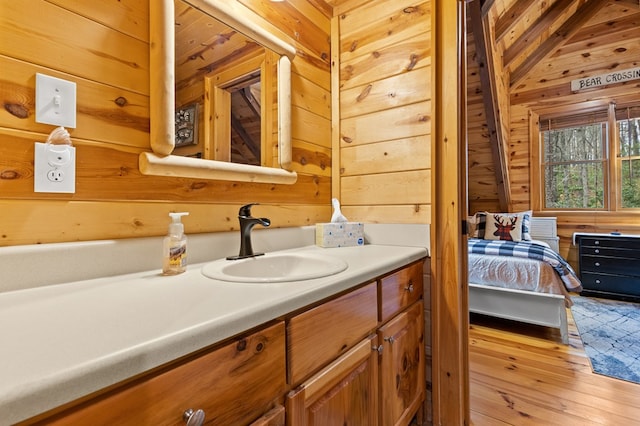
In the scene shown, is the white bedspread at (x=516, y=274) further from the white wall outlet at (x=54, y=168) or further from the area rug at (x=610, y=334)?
the white wall outlet at (x=54, y=168)

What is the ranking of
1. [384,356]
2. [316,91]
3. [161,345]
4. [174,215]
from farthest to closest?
1. [316,91]
2. [384,356]
3. [174,215]
4. [161,345]

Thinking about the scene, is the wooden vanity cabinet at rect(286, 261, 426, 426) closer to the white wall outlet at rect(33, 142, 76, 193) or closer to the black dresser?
the white wall outlet at rect(33, 142, 76, 193)

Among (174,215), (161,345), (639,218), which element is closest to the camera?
(161,345)

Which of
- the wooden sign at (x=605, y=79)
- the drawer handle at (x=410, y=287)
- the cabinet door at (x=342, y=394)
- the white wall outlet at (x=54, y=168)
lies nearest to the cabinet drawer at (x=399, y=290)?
the drawer handle at (x=410, y=287)

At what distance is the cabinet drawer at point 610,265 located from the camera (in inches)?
121

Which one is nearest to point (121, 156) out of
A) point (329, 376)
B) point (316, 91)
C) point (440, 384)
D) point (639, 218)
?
point (329, 376)

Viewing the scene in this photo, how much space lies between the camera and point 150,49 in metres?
0.95

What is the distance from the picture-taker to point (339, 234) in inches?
56.1

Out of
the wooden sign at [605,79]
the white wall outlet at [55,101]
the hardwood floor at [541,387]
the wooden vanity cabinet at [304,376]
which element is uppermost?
the wooden sign at [605,79]

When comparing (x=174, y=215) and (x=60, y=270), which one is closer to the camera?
(x=60, y=270)

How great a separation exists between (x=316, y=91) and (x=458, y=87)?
67 centimetres

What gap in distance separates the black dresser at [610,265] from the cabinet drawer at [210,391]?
394 cm

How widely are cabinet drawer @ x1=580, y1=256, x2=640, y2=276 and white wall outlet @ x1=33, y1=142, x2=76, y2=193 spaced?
14.2ft

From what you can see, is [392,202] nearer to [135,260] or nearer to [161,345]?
[135,260]
